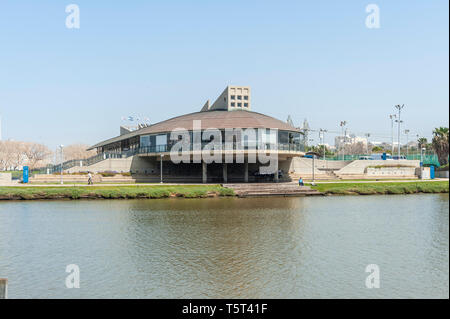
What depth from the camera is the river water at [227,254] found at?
11.8 metres

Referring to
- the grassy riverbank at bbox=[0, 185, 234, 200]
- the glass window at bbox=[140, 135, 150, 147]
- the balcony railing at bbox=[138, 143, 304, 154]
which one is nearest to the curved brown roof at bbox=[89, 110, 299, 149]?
the glass window at bbox=[140, 135, 150, 147]

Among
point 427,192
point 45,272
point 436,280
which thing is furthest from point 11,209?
point 427,192

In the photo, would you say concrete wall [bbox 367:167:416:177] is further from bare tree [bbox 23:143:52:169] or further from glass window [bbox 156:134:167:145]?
bare tree [bbox 23:143:52:169]

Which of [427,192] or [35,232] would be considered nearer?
[35,232]

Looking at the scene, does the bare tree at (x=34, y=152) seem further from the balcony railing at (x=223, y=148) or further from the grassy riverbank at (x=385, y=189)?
the grassy riverbank at (x=385, y=189)

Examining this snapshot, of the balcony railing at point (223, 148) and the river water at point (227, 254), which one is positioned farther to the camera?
the balcony railing at point (223, 148)

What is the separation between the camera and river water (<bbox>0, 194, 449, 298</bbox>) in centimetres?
1177

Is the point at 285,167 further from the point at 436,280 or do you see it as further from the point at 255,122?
the point at 436,280

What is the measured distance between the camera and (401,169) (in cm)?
A: 6141

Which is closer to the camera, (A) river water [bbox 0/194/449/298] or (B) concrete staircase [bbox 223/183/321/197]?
(A) river water [bbox 0/194/449/298]

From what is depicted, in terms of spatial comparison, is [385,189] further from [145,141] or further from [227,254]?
[145,141]

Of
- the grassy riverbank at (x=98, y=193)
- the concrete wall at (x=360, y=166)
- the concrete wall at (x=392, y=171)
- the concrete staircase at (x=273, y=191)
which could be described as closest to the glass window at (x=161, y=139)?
the concrete staircase at (x=273, y=191)

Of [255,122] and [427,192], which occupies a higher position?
[255,122]
